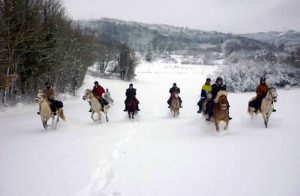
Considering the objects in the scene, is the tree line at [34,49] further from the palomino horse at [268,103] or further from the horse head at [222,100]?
the palomino horse at [268,103]

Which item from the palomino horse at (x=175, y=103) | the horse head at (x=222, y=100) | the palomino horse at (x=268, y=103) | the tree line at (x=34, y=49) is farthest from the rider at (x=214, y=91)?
the tree line at (x=34, y=49)

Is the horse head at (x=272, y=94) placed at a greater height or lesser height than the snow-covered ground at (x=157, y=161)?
greater

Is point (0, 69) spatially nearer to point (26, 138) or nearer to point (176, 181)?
point (26, 138)

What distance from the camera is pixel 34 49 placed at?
23625 millimetres

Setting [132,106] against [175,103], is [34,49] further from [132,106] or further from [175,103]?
[175,103]

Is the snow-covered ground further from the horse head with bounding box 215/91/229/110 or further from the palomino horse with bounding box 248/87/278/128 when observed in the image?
the horse head with bounding box 215/91/229/110

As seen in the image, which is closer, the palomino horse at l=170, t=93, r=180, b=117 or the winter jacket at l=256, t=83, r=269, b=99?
the winter jacket at l=256, t=83, r=269, b=99

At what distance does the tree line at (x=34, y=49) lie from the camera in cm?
2028

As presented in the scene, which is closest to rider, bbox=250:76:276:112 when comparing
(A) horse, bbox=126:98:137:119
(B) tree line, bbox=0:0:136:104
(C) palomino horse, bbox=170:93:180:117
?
(C) palomino horse, bbox=170:93:180:117

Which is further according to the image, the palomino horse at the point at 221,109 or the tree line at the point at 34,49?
the tree line at the point at 34,49

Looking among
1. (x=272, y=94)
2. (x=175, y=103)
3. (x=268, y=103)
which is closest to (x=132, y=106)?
(x=175, y=103)

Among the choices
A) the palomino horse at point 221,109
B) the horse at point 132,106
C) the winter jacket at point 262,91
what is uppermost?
the winter jacket at point 262,91

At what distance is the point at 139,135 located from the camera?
12.1m

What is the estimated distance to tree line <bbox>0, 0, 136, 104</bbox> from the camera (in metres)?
20.3
